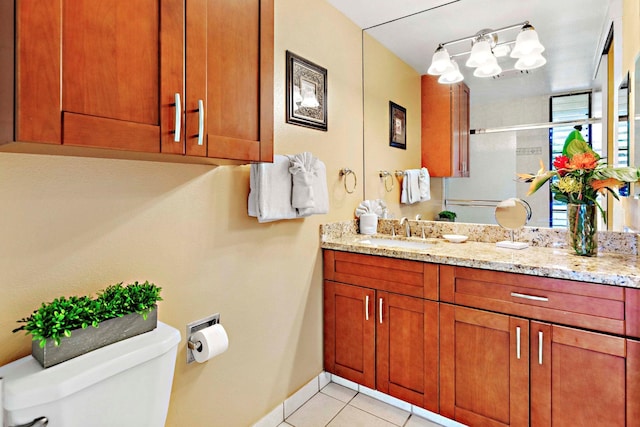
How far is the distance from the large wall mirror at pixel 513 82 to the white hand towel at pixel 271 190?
1151 mm

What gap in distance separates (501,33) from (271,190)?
1.68m

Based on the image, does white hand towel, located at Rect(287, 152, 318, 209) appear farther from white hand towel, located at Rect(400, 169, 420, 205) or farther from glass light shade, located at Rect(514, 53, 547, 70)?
glass light shade, located at Rect(514, 53, 547, 70)

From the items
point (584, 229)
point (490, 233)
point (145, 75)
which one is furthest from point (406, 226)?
point (145, 75)

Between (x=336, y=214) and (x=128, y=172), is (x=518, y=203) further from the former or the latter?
(x=128, y=172)

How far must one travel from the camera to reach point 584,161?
5.44 feet

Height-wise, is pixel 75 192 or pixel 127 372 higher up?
pixel 75 192

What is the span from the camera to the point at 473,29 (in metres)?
2.16

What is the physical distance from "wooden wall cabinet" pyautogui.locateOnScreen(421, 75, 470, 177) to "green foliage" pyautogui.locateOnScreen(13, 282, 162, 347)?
1892 millimetres

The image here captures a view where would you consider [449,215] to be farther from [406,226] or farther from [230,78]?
[230,78]

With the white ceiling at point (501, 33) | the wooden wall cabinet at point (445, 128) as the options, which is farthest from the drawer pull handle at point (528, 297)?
the white ceiling at point (501, 33)

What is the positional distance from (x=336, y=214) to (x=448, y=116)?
0.98 metres

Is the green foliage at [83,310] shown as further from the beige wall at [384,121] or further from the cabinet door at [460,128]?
the cabinet door at [460,128]

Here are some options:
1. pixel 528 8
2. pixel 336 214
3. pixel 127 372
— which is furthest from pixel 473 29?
pixel 127 372

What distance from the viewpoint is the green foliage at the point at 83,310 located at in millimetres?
899
